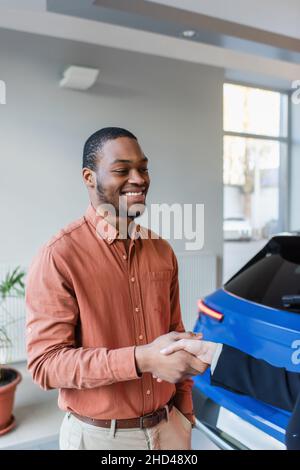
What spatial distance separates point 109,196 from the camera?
473mm

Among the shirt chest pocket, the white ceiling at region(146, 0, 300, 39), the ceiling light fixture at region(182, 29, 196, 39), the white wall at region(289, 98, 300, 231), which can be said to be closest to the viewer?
the shirt chest pocket

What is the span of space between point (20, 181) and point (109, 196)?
0.58ft

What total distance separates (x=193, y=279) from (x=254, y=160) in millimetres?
229

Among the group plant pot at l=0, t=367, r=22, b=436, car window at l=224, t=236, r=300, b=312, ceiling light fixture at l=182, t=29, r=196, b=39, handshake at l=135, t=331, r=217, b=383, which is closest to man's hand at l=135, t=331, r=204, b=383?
handshake at l=135, t=331, r=217, b=383

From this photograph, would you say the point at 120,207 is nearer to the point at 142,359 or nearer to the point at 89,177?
the point at 89,177

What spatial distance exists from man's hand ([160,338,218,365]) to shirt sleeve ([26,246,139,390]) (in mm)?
52

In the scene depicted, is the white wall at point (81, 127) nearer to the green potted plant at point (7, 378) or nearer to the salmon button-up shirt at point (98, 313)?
the salmon button-up shirt at point (98, 313)

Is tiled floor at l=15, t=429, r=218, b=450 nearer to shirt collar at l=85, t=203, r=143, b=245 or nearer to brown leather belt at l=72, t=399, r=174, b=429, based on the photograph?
brown leather belt at l=72, t=399, r=174, b=429

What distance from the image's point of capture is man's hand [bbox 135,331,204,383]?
455mm

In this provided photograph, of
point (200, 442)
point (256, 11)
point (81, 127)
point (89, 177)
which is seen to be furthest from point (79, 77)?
point (256, 11)

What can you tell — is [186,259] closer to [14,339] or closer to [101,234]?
[101,234]

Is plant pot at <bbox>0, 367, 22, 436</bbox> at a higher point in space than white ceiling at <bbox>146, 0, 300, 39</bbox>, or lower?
lower

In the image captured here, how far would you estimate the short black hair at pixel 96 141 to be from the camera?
0.48m

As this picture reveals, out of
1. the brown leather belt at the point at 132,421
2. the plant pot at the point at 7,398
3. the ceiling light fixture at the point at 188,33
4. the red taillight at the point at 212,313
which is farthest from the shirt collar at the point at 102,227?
the ceiling light fixture at the point at 188,33
